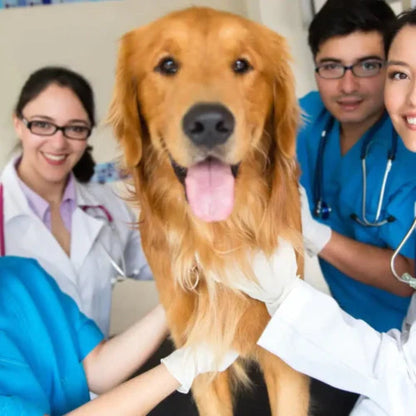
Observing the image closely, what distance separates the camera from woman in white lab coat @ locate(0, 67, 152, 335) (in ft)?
4.91

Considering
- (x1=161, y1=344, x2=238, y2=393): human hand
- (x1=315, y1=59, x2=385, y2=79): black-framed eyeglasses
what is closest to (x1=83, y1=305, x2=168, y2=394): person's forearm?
(x1=161, y1=344, x2=238, y2=393): human hand

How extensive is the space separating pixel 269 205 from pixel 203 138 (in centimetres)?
32

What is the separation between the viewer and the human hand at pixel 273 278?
1.06 metres

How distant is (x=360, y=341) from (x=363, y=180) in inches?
23.3

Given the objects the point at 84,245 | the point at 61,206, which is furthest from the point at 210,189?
the point at 61,206

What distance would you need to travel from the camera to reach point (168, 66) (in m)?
1.00

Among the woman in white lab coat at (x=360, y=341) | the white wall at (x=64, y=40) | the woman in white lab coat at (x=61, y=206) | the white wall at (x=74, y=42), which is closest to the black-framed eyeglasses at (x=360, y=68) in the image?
the woman in white lab coat at (x=360, y=341)

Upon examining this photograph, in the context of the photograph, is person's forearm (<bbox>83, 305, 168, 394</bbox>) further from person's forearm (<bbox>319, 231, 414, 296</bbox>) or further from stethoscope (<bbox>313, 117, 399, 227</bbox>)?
stethoscope (<bbox>313, 117, 399, 227</bbox>)

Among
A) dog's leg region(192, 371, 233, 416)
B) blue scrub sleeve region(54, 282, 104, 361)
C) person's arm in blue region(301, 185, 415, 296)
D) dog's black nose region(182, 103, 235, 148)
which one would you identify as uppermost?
dog's black nose region(182, 103, 235, 148)

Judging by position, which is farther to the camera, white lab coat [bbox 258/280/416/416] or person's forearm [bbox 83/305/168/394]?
person's forearm [bbox 83/305/168/394]

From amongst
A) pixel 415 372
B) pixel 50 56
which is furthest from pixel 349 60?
pixel 50 56

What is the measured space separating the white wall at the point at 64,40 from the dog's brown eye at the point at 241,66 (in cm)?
153

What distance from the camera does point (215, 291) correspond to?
1165 mm

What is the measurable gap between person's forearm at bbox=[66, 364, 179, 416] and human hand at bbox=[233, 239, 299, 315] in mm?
278
